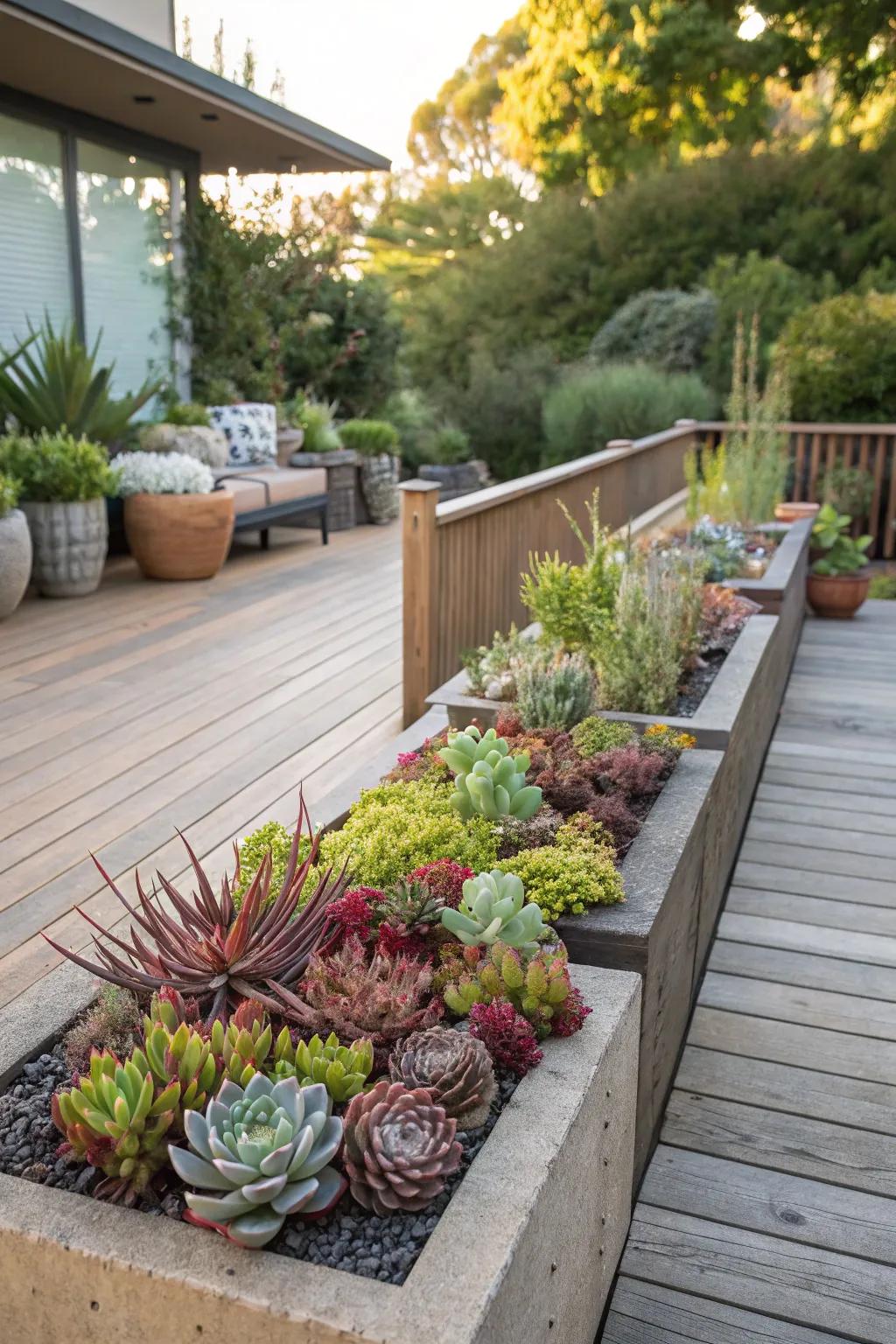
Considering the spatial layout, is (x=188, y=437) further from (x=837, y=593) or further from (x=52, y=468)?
(x=837, y=593)

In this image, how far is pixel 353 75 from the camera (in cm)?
2025

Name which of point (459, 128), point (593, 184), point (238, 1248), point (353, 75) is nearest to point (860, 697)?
point (238, 1248)

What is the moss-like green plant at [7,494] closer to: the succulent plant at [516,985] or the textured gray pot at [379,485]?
the textured gray pot at [379,485]

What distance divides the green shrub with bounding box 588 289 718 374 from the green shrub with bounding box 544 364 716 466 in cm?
196

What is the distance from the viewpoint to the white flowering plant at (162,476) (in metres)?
6.38

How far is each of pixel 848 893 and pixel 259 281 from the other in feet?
24.4

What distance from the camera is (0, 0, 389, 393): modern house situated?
6.24 m

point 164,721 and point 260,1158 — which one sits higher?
point 260,1158

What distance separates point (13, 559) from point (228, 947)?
413 cm

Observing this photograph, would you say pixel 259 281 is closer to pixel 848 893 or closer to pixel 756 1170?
pixel 848 893

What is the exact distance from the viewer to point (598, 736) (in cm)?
275

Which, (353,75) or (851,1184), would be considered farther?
(353,75)

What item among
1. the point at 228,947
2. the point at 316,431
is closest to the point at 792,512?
the point at 316,431

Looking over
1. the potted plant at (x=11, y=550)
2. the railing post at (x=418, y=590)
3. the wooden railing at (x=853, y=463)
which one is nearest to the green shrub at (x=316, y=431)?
the wooden railing at (x=853, y=463)
